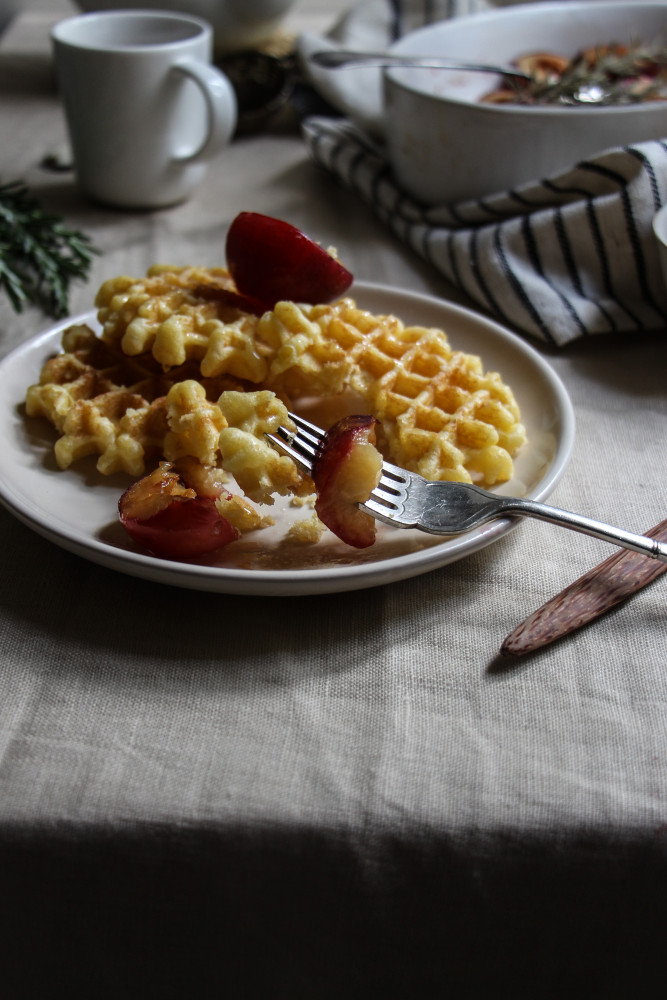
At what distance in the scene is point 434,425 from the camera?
3.16 feet

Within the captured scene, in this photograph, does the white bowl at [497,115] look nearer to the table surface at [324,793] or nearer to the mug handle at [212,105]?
the mug handle at [212,105]

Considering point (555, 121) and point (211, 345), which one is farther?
point (555, 121)

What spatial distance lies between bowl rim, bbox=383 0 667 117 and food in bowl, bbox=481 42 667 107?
76mm

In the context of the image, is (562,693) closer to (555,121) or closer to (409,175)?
(555,121)

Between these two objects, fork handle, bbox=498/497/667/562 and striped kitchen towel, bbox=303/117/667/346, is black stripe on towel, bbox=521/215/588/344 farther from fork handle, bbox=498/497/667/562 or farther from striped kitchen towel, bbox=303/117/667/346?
fork handle, bbox=498/497/667/562

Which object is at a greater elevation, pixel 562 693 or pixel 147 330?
pixel 147 330

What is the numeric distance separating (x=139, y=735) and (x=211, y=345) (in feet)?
1.45

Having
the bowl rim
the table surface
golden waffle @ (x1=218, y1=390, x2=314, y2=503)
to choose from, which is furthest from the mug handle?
the table surface

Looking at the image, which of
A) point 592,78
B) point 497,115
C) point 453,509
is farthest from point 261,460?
point 592,78

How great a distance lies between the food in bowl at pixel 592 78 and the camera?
5.10ft

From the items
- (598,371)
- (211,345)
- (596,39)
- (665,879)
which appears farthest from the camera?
(596,39)

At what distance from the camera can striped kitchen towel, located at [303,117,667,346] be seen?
128cm

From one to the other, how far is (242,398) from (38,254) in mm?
646

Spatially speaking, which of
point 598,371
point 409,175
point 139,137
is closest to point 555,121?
point 409,175
